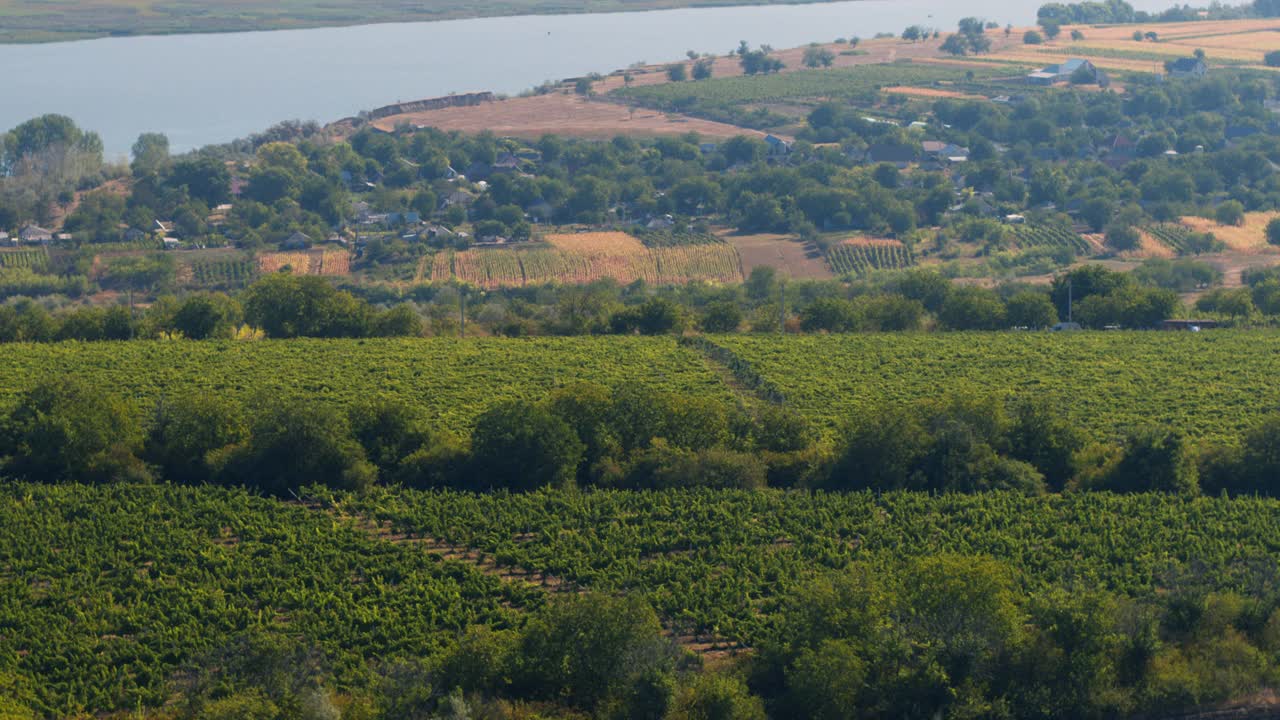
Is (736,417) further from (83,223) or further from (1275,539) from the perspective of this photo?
(83,223)

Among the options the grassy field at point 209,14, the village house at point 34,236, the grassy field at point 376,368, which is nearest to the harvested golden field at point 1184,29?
the grassy field at point 209,14

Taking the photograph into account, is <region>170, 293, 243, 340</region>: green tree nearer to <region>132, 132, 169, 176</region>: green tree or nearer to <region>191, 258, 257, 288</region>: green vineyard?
<region>191, 258, 257, 288</region>: green vineyard

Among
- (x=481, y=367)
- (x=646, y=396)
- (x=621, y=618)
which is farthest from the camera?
(x=481, y=367)

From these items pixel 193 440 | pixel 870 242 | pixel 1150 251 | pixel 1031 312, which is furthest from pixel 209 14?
pixel 193 440

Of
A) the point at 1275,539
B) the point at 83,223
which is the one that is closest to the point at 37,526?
the point at 1275,539

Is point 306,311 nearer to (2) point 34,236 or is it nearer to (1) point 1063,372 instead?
(1) point 1063,372

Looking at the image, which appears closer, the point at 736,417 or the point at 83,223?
the point at 736,417
